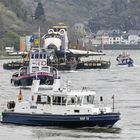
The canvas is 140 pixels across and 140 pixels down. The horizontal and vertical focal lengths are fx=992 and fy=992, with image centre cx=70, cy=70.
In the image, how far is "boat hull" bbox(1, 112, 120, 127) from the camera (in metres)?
68.2

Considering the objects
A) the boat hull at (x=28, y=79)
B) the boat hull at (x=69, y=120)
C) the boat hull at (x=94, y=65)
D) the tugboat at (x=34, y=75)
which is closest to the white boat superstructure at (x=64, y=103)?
the boat hull at (x=69, y=120)

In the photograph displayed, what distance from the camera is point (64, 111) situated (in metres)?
68.7

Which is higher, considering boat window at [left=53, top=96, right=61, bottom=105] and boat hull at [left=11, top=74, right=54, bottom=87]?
boat window at [left=53, top=96, right=61, bottom=105]

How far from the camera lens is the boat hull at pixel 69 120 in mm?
68188

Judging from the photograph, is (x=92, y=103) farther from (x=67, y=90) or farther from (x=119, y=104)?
(x=119, y=104)

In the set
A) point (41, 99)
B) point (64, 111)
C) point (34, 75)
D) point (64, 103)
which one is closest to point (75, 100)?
point (64, 103)

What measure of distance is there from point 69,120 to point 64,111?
72cm

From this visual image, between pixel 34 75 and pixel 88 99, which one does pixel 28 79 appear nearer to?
pixel 34 75

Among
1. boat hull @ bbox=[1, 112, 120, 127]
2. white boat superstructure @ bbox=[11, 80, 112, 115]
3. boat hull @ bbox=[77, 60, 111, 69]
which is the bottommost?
boat hull @ bbox=[77, 60, 111, 69]

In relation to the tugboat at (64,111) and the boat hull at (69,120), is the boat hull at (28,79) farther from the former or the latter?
the boat hull at (69,120)

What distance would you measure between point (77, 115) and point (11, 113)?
5.28m

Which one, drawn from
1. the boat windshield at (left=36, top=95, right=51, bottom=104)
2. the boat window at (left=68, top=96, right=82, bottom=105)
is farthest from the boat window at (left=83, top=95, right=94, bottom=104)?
the boat windshield at (left=36, top=95, right=51, bottom=104)

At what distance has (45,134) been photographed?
66.4m

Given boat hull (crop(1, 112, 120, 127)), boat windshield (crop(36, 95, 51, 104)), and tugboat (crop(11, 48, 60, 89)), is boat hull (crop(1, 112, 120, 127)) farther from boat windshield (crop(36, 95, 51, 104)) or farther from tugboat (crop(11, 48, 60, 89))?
tugboat (crop(11, 48, 60, 89))
